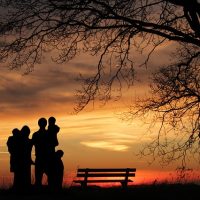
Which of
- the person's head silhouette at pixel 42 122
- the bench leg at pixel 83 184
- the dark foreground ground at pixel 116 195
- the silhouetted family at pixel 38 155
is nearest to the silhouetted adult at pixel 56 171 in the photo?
the silhouetted family at pixel 38 155

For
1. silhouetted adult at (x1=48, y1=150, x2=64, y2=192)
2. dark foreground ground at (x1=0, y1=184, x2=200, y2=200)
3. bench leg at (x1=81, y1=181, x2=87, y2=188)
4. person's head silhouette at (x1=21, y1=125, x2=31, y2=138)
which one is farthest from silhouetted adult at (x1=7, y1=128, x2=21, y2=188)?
bench leg at (x1=81, y1=181, x2=87, y2=188)

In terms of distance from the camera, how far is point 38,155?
621 inches

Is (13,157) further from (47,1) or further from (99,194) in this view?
(47,1)

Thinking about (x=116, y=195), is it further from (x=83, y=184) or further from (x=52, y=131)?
(x=83, y=184)

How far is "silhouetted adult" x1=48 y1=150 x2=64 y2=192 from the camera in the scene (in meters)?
15.7

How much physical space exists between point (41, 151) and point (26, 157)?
66 centimetres

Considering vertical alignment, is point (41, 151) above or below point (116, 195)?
above

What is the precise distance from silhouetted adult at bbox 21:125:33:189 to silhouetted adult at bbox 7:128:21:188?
12 cm

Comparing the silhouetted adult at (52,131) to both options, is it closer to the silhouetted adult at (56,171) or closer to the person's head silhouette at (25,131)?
the silhouetted adult at (56,171)

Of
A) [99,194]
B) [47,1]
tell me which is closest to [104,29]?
[47,1]

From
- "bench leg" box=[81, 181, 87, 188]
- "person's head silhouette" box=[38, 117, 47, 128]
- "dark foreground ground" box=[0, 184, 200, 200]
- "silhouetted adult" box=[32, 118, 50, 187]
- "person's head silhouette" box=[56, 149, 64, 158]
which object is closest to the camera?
"dark foreground ground" box=[0, 184, 200, 200]

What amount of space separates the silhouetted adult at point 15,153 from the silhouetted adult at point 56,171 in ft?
3.27

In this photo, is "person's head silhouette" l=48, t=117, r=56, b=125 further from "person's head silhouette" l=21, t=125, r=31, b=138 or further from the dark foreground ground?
the dark foreground ground

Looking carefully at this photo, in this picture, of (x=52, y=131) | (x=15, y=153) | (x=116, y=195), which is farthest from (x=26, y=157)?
(x=116, y=195)
